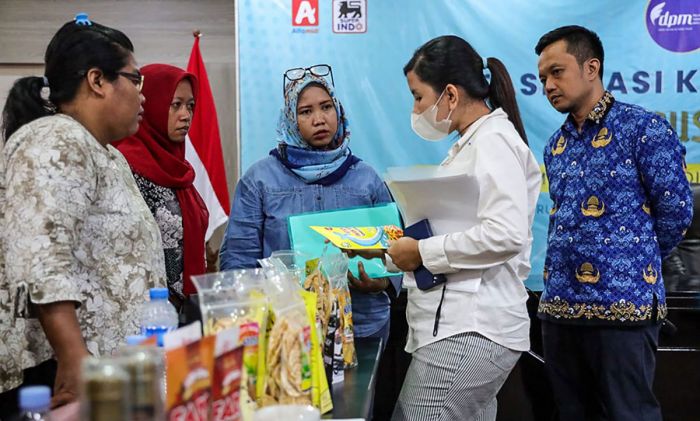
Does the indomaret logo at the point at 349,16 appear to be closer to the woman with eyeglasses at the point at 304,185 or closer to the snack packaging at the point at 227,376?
the woman with eyeglasses at the point at 304,185

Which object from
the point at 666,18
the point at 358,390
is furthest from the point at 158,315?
the point at 666,18

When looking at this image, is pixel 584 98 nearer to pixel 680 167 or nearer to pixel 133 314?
pixel 680 167

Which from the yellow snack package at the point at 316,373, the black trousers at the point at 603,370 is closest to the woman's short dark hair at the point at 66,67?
the yellow snack package at the point at 316,373

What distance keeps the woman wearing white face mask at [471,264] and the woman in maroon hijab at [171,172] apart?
0.98 metres

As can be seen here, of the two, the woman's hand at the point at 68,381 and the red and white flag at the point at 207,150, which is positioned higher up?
the red and white flag at the point at 207,150

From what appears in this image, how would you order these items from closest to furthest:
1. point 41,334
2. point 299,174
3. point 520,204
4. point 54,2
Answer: point 41,334 < point 520,204 < point 299,174 < point 54,2

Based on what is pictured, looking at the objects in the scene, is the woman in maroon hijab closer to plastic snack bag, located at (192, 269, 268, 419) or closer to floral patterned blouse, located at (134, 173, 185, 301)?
floral patterned blouse, located at (134, 173, 185, 301)

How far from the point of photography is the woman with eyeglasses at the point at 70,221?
1325mm

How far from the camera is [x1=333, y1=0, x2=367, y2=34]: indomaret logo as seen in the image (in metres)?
3.66

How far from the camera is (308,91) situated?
2174 mm

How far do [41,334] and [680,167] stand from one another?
1800 millimetres

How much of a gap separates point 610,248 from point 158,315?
1490 mm

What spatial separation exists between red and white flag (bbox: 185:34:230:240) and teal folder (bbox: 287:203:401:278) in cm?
194

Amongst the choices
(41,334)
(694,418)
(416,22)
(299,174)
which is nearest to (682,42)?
(416,22)
